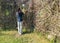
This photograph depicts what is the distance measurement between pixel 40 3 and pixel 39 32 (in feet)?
6.54

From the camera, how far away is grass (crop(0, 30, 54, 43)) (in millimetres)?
12633

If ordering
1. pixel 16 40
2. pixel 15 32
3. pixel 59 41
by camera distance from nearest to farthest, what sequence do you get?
pixel 59 41, pixel 16 40, pixel 15 32

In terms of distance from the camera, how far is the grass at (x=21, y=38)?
1263cm

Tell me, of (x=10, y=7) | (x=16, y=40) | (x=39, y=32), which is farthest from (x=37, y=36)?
(x=10, y=7)

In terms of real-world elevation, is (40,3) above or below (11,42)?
above

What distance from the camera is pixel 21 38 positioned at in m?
13.1

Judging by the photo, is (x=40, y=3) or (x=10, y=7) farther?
(x=10, y=7)

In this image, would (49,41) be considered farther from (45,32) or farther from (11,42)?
(11,42)

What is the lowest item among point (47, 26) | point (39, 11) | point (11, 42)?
point (11, 42)

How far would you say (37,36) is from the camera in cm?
1326

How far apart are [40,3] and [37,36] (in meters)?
Result: 2.07

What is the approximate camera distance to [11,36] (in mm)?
13531

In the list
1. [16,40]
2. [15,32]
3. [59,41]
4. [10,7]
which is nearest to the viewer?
[59,41]

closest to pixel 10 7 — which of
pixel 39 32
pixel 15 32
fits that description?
pixel 15 32
